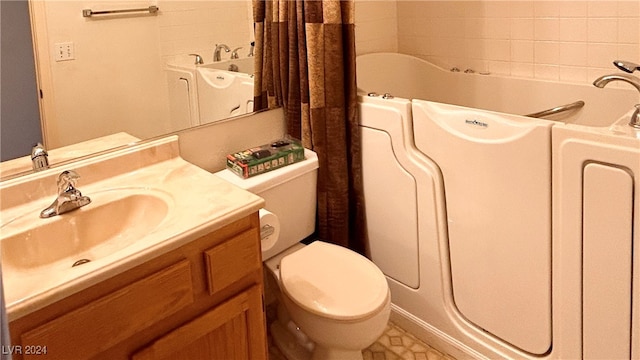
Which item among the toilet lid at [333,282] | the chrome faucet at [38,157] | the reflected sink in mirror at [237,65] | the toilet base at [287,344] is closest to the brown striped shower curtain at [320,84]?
the reflected sink in mirror at [237,65]

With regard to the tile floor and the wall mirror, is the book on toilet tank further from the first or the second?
the tile floor

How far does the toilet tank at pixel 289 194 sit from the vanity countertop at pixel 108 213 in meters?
0.27

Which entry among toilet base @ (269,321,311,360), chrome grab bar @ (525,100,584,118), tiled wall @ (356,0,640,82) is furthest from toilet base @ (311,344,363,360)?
tiled wall @ (356,0,640,82)

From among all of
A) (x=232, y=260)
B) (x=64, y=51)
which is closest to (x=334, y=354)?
(x=232, y=260)

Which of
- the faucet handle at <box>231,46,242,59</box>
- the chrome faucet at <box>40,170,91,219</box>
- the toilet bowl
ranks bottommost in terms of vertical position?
the toilet bowl

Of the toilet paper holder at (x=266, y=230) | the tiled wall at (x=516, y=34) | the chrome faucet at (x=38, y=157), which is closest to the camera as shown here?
the chrome faucet at (x=38, y=157)

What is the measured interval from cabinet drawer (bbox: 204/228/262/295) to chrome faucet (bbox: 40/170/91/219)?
41cm

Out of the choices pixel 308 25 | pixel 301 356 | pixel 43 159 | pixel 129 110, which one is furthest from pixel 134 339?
pixel 308 25

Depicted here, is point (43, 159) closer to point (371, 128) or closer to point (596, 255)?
point (371, 128)

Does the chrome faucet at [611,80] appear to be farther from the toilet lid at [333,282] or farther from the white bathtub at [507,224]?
the toilet lid at [333,282]

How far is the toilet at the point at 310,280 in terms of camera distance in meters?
1.63

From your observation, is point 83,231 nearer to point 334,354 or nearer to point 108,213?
point 108,213

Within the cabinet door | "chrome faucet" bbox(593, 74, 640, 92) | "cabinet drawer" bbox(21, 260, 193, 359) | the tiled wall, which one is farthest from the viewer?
the tiled wall

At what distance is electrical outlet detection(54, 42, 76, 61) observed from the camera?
1.50m
